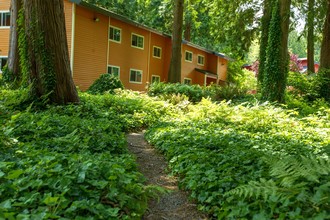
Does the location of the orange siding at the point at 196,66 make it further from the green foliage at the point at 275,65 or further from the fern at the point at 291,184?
the fern at the point at 291,184

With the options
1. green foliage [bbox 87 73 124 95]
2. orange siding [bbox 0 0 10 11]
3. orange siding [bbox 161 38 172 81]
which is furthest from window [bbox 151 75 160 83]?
orange siding [bbox 0 0 10 11]

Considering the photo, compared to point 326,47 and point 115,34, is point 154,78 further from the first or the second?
point 326,47

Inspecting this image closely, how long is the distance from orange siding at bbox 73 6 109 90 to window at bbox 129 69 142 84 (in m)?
3.07

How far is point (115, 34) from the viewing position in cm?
2389

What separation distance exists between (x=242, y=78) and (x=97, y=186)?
4026 centimetres

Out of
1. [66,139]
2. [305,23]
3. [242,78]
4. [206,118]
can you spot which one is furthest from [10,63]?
[242,78]

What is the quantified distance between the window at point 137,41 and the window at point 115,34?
1.74 m

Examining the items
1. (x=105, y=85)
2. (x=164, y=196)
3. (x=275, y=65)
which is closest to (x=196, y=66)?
(x=105, y=85)

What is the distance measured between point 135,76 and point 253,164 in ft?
72.4

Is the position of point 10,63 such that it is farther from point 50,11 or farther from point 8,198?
point 8,198

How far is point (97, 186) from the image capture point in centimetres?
335

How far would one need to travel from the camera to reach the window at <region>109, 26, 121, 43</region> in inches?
923

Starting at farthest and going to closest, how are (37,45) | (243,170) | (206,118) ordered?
(206,118)
(37,45)
(243,170)

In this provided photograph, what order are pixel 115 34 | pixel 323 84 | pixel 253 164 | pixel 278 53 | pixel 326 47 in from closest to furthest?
1. pixel 253 164
2. pixel 278 53
3. pixel 323 84
4. pixel 326 47
5. pixel 115 34
